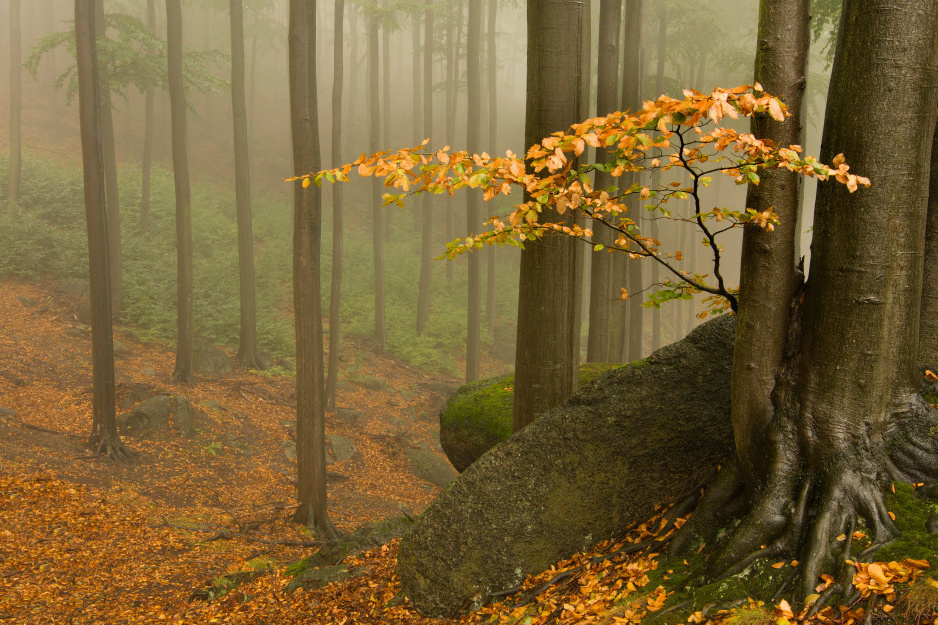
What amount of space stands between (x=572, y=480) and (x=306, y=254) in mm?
5781

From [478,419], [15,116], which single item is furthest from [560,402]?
[15,116]

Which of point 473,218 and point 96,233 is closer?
point 96,233

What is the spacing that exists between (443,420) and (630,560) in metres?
3.70

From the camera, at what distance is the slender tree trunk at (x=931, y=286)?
353cm

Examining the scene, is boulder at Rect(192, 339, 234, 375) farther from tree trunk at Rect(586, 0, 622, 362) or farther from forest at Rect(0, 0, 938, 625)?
tree trunk at Rect(586, 0, 622, 362)

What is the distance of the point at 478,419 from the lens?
670cm

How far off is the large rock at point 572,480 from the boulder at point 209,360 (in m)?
12.4

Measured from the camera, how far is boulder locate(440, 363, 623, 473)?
654 cm

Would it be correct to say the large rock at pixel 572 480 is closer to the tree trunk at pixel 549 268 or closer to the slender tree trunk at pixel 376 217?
the tree trunk at pixel 549 268

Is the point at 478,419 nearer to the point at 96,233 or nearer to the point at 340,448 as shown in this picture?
the point at 340,448

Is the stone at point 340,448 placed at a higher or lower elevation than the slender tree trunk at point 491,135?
lower

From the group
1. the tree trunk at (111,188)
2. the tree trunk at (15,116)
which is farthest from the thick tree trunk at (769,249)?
the tree trunk at (15,116)

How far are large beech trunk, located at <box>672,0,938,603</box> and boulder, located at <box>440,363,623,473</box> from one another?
10.6 ft

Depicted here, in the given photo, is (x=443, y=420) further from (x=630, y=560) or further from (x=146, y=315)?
(x=146, y=315)
